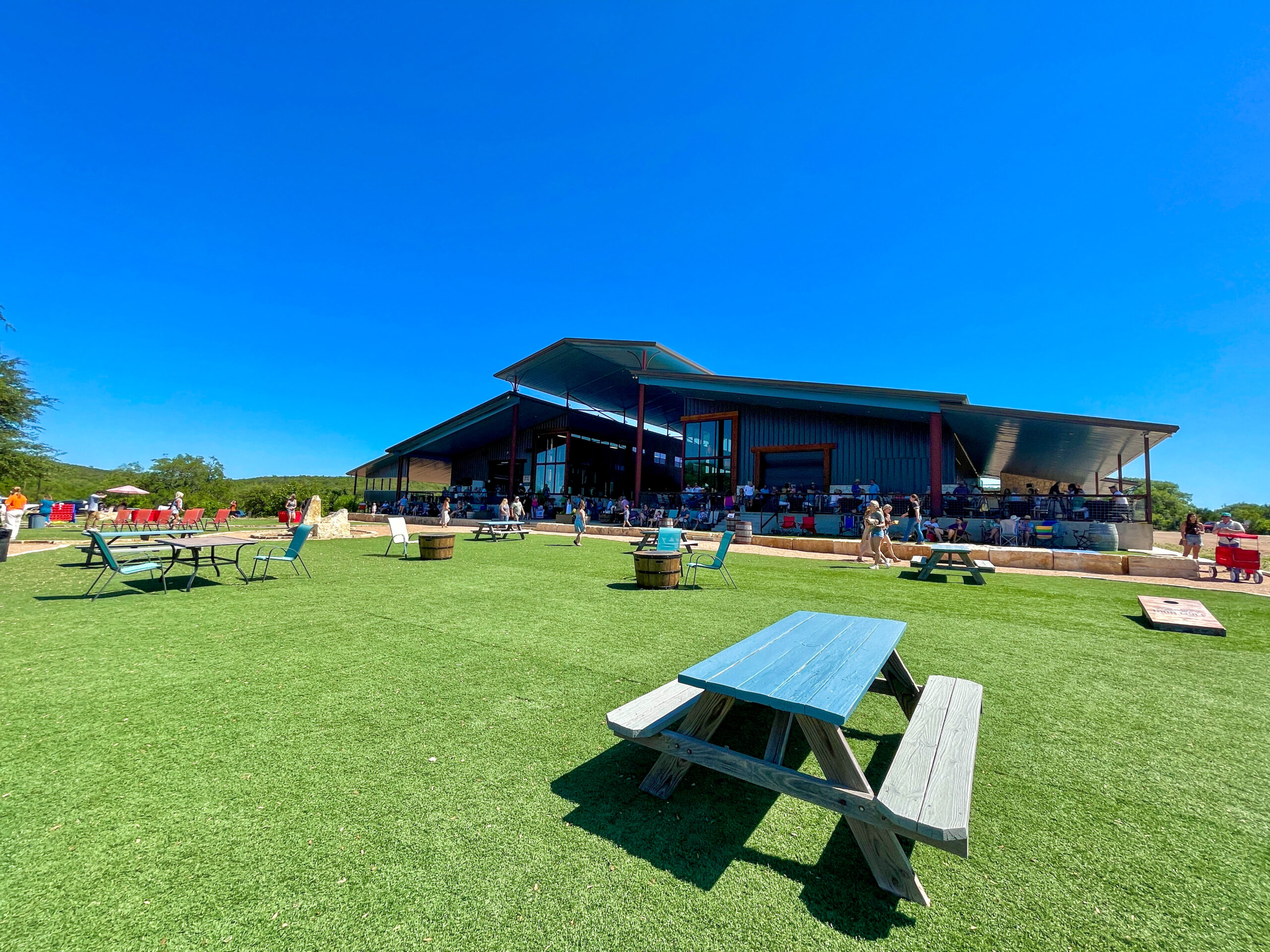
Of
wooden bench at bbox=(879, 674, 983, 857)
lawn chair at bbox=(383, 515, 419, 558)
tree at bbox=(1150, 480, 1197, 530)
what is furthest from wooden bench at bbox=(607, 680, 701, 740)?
tree at bbox=(1150, 480, 1197, 530)

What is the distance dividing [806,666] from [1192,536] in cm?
1460

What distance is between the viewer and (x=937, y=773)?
1.80 metres

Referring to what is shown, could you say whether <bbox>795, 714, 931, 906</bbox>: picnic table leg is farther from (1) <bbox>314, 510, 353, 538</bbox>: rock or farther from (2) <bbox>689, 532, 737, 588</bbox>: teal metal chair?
(1) <bbox>314, 510, 353, 538</bbox>: rock

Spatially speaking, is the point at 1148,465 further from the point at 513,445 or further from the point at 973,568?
the point at 513,445

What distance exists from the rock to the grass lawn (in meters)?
11.0

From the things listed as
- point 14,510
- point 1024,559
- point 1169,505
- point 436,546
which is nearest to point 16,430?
point 14,510

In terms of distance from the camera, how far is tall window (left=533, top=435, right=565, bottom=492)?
95.7 ft

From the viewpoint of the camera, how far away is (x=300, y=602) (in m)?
5.97

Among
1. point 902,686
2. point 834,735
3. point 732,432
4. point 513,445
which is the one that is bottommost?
point 902,686

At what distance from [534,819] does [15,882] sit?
173 cm

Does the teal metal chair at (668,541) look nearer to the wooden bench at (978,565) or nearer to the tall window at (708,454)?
the wooden bench at (978,565)

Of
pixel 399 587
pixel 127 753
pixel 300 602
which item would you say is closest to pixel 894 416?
pixel 399 587

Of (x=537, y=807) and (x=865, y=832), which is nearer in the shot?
(x=865, y=832)

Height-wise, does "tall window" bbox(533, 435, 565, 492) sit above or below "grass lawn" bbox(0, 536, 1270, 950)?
above
